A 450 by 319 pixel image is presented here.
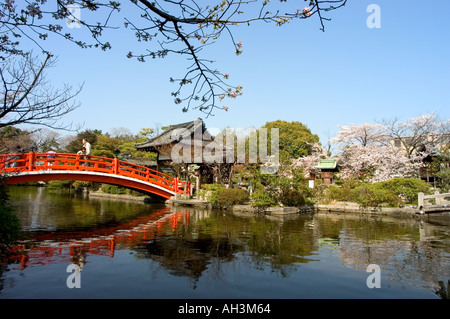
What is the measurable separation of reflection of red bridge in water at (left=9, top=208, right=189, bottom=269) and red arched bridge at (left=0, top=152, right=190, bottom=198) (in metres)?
5.58

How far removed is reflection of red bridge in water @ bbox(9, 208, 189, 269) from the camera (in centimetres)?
691

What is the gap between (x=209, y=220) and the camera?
13.7 meters

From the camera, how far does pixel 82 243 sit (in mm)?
8766

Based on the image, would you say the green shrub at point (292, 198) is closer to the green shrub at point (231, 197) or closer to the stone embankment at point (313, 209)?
the stone embankment at point (313, 209)

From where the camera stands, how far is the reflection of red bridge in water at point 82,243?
22.7ft

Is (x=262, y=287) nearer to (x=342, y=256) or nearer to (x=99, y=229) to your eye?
(x=342, y=256)

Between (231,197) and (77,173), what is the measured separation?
27.3ft

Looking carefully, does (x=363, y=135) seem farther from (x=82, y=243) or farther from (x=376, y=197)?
(x=82, y=243)

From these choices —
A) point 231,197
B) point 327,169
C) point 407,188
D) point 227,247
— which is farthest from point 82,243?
point 327,169

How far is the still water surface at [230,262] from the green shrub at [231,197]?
5.54 metres

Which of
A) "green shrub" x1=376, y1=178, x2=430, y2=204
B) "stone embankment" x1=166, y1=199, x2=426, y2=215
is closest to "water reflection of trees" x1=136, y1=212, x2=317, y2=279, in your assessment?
"stone embankment" x1=166, y1=199, x2=426, y2=215

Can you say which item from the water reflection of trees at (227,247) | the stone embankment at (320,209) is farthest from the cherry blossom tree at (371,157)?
the water reflection of trees at (227,247)
